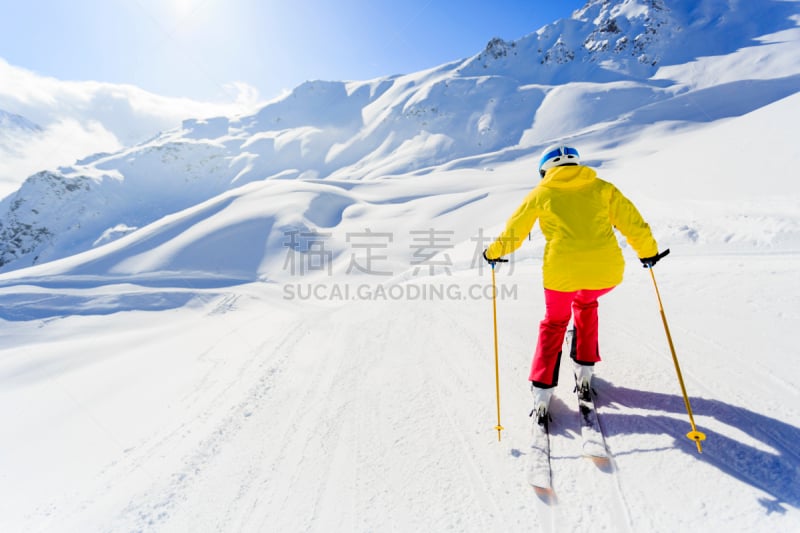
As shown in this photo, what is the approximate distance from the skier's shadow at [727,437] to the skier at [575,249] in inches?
13.6

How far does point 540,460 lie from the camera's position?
88.4 inches

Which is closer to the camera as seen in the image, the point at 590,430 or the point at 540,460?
the point at 540,460

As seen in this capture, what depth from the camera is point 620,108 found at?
232ft

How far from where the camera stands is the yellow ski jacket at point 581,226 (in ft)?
8.33

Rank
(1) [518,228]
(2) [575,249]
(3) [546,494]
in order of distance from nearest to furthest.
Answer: (3) [546,494], (2) [575,249], (1) [518,228]

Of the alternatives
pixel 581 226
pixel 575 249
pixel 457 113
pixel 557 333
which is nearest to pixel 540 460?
pixel 557 333

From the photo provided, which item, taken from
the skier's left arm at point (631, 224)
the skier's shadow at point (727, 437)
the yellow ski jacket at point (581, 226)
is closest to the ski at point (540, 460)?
the skier's shadow at point (727, 437)

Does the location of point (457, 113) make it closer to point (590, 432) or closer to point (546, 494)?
point (590, 432)

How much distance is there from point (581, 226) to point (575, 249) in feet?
0.58

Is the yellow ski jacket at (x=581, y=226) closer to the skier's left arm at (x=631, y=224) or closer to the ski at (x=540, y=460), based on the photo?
the skier's left arm at (x=631, y=224)

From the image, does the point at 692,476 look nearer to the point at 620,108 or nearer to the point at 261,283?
the point at 261,283

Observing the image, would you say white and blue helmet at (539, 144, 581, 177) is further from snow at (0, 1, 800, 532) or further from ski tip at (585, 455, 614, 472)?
ski tip at (585, 455, 614, 472)

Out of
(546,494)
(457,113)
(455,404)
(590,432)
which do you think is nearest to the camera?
(546,494)

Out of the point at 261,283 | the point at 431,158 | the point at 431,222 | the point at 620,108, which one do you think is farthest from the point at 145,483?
the point at 620,108
